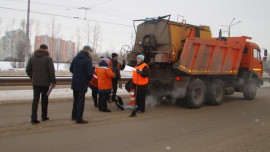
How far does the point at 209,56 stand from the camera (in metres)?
9.30

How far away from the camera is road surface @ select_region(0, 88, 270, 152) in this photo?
4.76 m

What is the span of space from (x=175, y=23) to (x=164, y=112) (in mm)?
3193

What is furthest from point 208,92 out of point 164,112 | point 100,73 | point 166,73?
point 100,73

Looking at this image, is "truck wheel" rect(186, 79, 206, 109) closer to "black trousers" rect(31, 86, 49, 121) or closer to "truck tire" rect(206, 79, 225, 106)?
"truck tire" rect(206, 79, 225, 106)

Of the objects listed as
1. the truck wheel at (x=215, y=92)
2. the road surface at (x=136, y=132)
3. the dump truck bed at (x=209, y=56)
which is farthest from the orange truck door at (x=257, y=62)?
the road surface at (x=136, y=132)

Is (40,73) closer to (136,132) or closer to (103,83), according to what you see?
(103,83)

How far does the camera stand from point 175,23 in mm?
9227

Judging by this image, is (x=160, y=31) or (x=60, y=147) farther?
(x=160, y=31)

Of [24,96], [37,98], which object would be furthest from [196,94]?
[24,96]

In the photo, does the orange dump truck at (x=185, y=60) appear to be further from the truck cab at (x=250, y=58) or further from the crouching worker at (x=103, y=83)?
the crouching worker at (x=103, y=83)

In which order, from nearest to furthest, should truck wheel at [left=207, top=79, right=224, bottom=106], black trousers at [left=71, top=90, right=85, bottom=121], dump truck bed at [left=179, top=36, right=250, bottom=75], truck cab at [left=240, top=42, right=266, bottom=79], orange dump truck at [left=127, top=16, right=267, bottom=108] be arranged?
1. black trousers at [left=71, top=90, right=85, bottom=121]
2. dump truck bed at [left=179, top=36, right=250, bottom=75]
3. orange dump truck at [left=127, top=16, right=267, bottom=108]
4. truck wheel at [left=207, top=79, right=224, bottom=106]
5. truck cab at [left=240, top=42, right=266, bottom=79]

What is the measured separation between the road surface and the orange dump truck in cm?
114

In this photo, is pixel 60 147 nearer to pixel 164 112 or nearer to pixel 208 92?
pixel 164 112

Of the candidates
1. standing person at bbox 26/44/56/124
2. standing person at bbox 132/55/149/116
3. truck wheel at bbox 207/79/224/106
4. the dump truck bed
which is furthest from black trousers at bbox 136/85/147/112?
truck wheel at bbox 207/79/224/106
